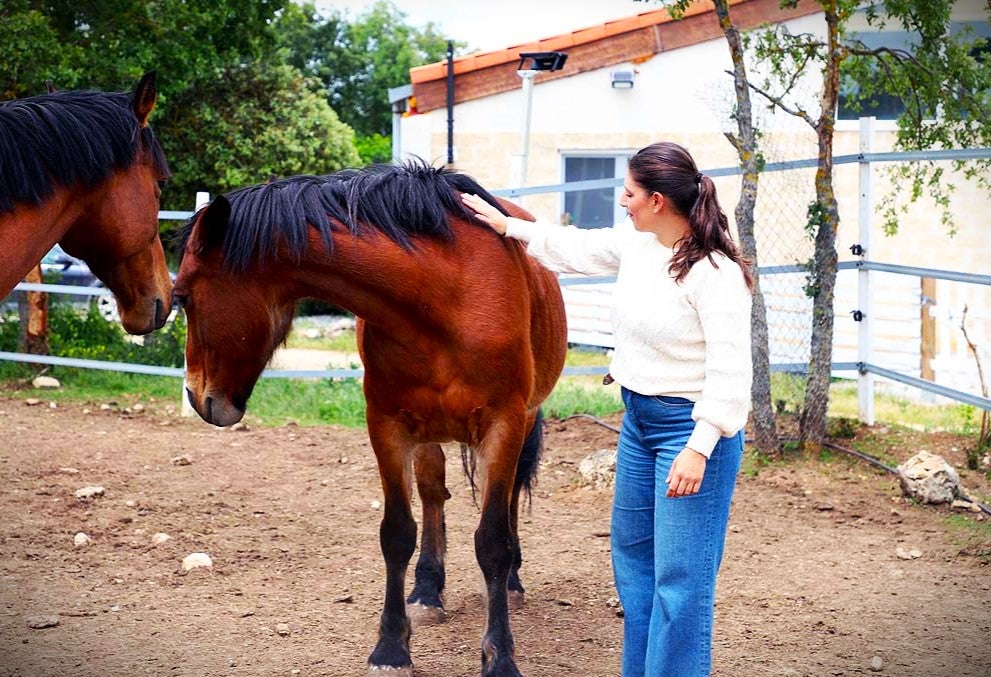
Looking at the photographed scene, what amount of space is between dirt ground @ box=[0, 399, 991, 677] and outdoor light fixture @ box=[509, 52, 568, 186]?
3644mm

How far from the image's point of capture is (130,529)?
5.42m

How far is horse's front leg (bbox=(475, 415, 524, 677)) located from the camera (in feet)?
12.1

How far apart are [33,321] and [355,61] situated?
11275 millimetres

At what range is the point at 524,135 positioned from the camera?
1036 centimetres

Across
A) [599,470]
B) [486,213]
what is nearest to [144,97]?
[486,213]

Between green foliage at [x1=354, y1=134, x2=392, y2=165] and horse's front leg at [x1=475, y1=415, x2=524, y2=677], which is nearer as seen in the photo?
horse's front leg at [x1=475, y1=415, x2=524, y2=677]

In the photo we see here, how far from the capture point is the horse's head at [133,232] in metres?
3.72

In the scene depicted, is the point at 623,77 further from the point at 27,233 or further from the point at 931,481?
the point at 27,233

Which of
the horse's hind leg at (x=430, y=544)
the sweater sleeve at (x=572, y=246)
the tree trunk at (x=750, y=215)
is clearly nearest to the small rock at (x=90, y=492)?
the horse's hind leg at (x=430, y=544)

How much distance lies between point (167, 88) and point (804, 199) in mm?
5765

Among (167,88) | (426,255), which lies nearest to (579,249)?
(426,255)

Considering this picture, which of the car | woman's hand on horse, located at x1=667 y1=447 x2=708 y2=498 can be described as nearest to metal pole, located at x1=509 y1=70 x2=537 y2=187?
the car

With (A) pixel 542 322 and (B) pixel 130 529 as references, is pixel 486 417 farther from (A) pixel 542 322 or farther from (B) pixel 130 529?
(B) pixel 130 529

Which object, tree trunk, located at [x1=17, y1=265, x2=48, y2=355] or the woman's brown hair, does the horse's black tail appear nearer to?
the woman's brown hair
